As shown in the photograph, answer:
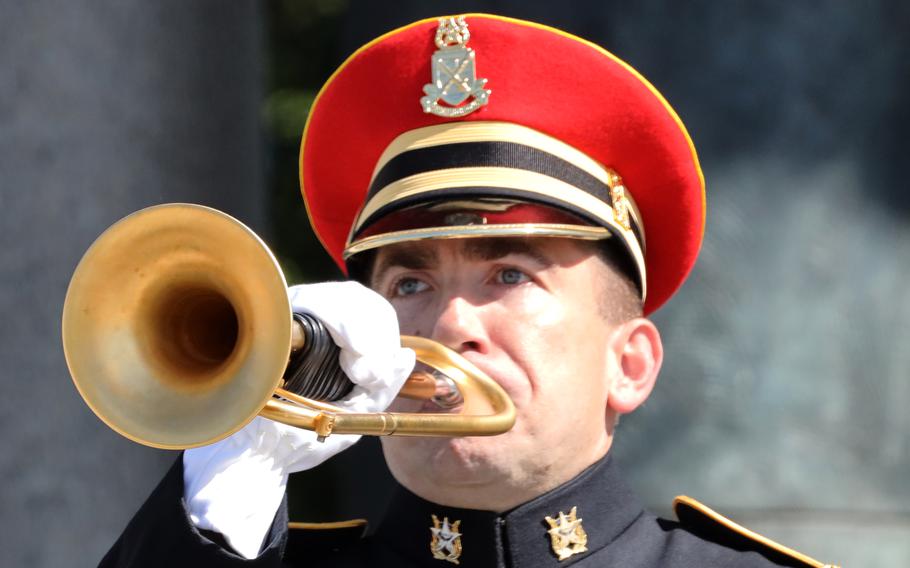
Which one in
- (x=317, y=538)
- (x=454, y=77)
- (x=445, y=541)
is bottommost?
(x=317, y=538)

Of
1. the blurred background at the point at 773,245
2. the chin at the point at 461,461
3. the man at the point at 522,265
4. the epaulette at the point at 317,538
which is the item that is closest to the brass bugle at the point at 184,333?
the chin at the point at 461,461

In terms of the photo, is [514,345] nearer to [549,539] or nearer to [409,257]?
[409,257]

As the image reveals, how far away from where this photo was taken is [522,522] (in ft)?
12.5

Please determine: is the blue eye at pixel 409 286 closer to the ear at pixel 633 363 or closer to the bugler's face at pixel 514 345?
the bugler's face at pixel 514 345

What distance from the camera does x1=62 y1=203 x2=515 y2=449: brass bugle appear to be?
3100mm

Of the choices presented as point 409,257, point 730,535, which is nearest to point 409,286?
point 409,257

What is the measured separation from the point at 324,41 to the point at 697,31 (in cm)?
333

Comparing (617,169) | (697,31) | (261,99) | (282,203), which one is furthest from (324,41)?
(617,169)

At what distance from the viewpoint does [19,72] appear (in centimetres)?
527

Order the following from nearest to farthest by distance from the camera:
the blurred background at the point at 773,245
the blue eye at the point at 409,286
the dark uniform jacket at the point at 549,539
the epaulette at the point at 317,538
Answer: the dark uniform jacket at the point at 549,539
the blue eye at the point at 409,286
the epaulette at the point at 317,538
the blurred background at the point at 773,245

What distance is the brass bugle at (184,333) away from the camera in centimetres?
310

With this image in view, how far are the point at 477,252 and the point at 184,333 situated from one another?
0.82 metres

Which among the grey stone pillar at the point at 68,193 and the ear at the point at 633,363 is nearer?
the ear at the point at 633,363

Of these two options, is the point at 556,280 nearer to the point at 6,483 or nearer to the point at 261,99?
the point at 6,483
